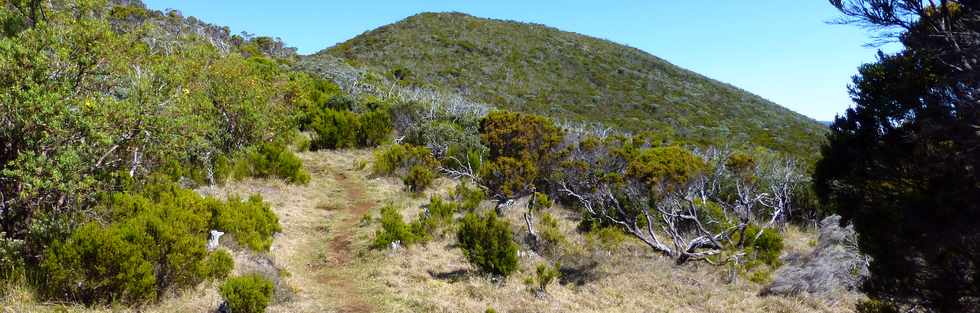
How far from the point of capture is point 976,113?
4059mm

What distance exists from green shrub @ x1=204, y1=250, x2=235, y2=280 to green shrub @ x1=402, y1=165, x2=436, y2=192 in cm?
711

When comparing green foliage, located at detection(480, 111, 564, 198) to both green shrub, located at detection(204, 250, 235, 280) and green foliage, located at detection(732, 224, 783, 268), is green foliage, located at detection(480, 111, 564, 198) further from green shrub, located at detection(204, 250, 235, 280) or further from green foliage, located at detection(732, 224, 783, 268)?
green shrub, located at detection(204, 250, 235, 280)

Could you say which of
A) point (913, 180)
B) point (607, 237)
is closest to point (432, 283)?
point (607, 237)

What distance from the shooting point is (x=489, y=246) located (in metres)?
8.29

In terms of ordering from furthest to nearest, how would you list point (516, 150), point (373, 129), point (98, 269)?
point (373, 129)
point (516, 150)
point (98, 269)

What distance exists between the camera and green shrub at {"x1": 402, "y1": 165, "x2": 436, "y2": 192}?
1387cm

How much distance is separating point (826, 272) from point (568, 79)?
130ft

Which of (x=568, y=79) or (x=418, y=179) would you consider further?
(x=568, y=79)

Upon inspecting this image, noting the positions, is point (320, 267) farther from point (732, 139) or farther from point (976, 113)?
point (732, 139)

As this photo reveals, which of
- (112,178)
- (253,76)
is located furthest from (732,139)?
(112,178)

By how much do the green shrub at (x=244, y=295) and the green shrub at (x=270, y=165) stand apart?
23.7ft

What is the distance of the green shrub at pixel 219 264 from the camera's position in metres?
6.65

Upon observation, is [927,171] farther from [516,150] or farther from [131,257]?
[516,150]

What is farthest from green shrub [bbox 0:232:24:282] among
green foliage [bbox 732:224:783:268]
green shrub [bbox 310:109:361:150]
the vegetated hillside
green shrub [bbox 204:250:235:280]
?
the vegetated hillside
